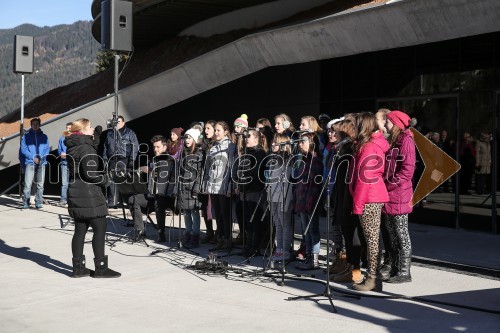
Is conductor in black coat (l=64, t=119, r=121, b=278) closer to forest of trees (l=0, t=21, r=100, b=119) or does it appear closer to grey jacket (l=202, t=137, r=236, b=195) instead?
grey jacket (l=202, t=137, r=236, b=195)

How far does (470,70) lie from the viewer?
13445 millimetres

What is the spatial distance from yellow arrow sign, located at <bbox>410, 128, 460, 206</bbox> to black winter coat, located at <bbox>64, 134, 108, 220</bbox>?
6182 mm

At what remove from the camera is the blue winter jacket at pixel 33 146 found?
17.1m

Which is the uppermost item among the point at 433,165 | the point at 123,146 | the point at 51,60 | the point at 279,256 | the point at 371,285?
the point at 51,60

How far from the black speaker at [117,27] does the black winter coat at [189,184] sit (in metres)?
2.95

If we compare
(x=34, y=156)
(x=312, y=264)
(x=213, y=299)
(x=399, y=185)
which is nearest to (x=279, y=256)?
(x=312, y=264)

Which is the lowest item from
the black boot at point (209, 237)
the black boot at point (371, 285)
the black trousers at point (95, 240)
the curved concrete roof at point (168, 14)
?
the black boot at point (371, 285)

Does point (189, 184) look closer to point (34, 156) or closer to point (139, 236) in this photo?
point (139, 236)

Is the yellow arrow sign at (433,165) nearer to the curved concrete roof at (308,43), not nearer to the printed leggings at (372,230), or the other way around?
the curved concrete roof at (308,43)

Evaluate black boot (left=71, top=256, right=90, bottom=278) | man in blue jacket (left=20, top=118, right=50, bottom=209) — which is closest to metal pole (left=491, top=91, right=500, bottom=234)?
black boot (left=71, top=256, right=90, bottom=278)

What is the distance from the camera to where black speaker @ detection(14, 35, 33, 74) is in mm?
18719

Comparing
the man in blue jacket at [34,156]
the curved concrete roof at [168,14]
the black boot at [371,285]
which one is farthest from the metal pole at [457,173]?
the man in blue jacket at [34,156]

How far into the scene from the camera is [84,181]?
8.96 m

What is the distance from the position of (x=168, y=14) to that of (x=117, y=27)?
7554 mm
